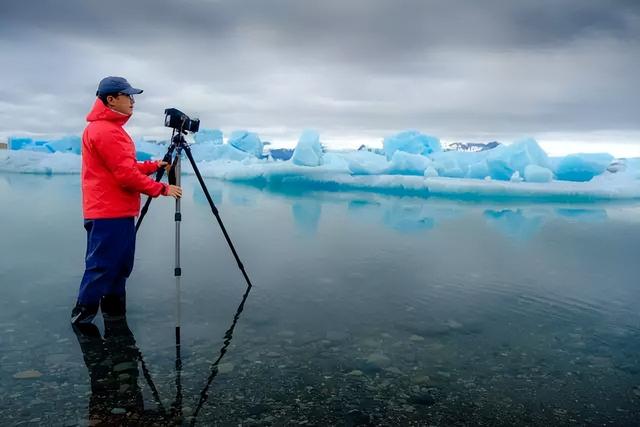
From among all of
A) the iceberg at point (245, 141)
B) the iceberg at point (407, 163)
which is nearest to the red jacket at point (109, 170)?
the iceberg at point (407, 163)

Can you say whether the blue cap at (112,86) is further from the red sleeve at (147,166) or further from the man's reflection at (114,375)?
the man's reflection at (114,375)

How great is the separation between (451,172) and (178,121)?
20308 mm

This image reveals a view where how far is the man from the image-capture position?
3637mm

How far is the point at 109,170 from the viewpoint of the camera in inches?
147

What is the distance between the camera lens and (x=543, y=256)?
754cm

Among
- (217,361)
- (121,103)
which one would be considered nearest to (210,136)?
(121,103)

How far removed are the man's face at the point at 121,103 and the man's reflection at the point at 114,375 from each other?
1.59 metres

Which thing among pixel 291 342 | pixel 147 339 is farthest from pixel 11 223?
pixel 291 342

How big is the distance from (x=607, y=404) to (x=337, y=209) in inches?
426

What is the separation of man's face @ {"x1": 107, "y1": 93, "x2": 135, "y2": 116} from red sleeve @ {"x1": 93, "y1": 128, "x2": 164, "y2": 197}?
0.59 feet

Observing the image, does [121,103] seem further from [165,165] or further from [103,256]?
[103,256]

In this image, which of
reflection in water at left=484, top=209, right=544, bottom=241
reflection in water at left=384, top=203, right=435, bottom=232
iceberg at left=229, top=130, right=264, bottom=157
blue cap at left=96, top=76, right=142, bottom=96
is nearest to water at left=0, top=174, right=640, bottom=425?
blue cap at left=96, top=76, right=142, bottom=96

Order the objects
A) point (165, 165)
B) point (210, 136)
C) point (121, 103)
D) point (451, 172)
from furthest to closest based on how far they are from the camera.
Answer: point (210, 136)
point (451, 172)
point (165, 165)
point (121, 103)

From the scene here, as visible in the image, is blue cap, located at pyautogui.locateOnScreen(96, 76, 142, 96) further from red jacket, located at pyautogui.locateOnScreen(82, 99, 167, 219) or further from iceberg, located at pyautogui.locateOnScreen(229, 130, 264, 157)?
iceberg, located at pyautogui.locateOnScreen(229, 130, 264, 157)
